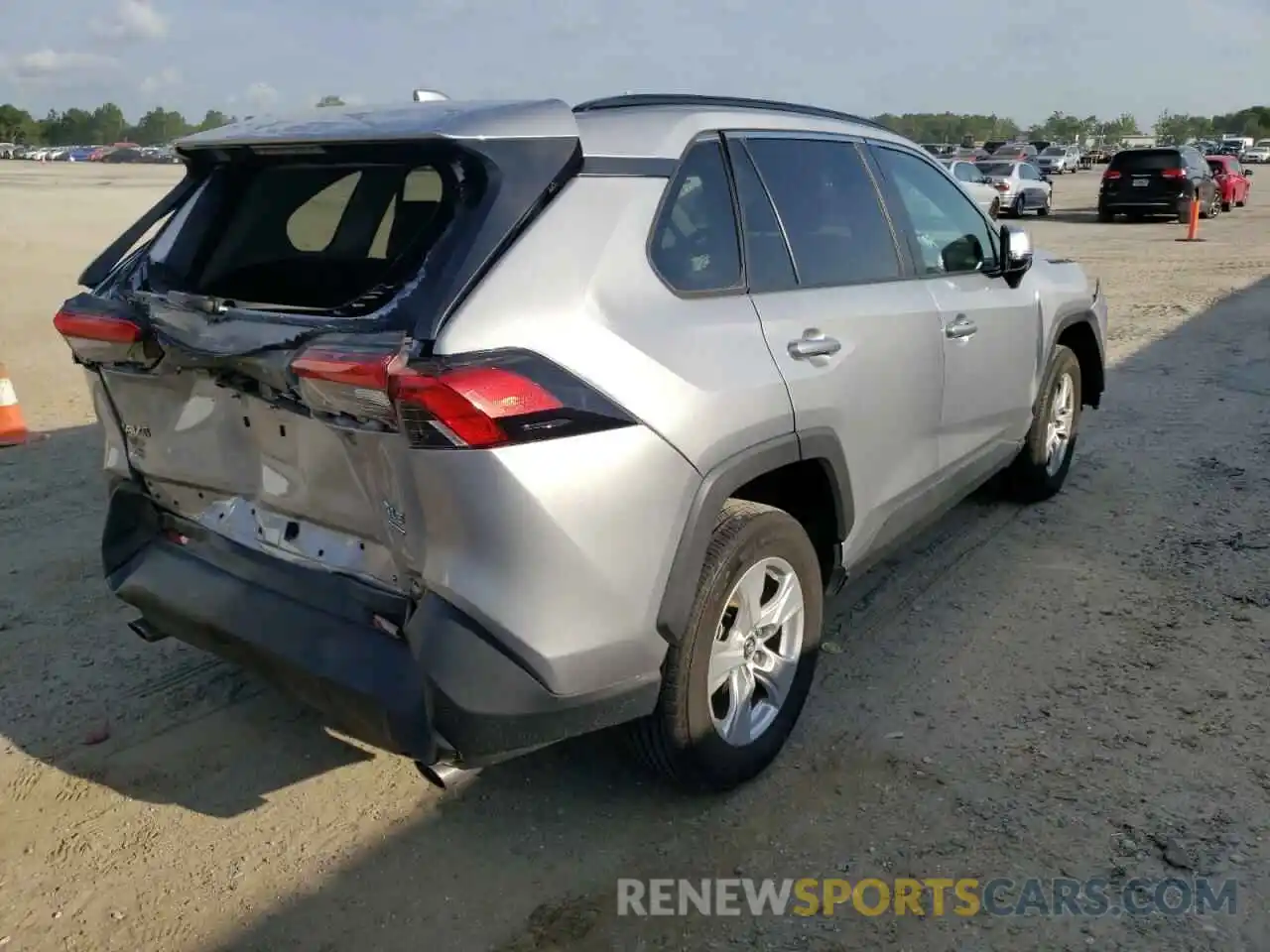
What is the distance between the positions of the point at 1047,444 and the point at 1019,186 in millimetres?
22562

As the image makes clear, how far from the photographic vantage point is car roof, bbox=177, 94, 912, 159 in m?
2.59

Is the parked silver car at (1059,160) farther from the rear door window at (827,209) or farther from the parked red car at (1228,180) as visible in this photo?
the rear door window at (827,209)

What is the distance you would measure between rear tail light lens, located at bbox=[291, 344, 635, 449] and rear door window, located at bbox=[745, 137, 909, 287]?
125 cm

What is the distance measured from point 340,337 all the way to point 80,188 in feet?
128

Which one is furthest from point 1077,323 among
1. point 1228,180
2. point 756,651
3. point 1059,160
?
point 1059,160

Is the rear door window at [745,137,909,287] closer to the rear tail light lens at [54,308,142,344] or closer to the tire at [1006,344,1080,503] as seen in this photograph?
the tire at [1006,344,1080,503]

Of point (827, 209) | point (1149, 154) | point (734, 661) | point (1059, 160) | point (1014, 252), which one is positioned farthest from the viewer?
point (1059, 160)

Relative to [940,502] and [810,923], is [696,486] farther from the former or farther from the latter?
[940,502]

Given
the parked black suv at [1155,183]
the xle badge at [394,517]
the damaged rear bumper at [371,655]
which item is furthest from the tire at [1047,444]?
the parked black suv at [1155,183]

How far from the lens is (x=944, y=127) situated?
111875 millimetres

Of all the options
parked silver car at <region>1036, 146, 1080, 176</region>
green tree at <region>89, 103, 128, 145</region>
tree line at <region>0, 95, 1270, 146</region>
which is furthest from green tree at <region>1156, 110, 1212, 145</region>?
green tree at <region>89, 103, 128, 145</region>

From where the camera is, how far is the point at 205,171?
330 centimetres

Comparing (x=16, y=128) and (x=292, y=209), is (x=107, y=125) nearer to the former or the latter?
(x=16, y=128)

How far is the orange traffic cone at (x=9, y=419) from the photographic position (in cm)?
659
